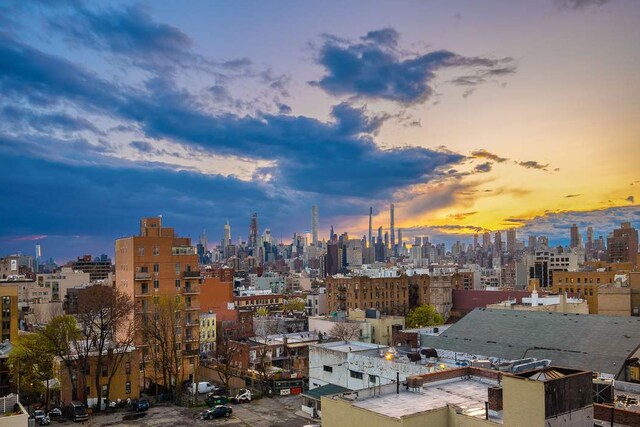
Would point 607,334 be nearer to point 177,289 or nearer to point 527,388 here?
point 527,388

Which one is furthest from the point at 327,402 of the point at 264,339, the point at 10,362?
the point at 264,339

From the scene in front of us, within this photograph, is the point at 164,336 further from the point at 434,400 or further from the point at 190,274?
the point at 434,400

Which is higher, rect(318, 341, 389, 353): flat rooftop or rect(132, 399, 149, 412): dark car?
rect(318, 341, 389, 353): flat rooftop

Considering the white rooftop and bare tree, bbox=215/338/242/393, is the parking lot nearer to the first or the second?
bare tree, bbox=215/338/242/393

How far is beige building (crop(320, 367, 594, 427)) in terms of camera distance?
58.9 feet

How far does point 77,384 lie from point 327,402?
38247 mm

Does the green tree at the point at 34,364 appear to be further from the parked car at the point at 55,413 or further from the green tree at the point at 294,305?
the green tree at the point at 294,305

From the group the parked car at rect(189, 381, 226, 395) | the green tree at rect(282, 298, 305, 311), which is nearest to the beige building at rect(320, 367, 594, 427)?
the parked car at rect(189, 381, 226, 395)

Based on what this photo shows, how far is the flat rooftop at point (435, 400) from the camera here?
22.6 metres

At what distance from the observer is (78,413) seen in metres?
47.4

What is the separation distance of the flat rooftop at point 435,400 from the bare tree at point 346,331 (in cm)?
4217

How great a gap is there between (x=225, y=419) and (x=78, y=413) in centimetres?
1279

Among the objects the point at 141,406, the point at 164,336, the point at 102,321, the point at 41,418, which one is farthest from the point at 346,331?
the point at 41,418

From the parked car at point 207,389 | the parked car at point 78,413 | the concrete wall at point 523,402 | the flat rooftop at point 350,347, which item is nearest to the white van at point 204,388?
the parked car at point 207,389
